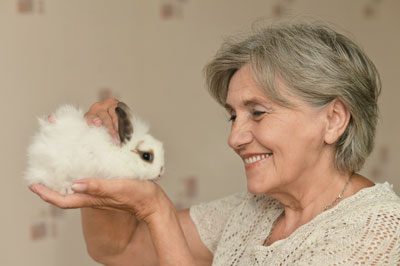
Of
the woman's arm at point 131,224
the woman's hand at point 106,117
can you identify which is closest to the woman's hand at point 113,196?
the woman's arm at point 131,224

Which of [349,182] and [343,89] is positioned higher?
[343,89]

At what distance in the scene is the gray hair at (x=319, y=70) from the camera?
1105mm

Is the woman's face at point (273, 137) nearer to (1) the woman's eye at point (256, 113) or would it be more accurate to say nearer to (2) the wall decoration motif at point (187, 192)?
(1) the woman's eye at point (256, 113)

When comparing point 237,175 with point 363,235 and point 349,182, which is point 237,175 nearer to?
point 349,182

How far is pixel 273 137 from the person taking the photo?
112 cm

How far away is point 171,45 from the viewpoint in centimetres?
195

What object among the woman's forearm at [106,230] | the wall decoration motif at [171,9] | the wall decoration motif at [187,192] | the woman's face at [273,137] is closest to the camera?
the woman's face at [273,137]

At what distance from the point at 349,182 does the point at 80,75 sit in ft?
3.14

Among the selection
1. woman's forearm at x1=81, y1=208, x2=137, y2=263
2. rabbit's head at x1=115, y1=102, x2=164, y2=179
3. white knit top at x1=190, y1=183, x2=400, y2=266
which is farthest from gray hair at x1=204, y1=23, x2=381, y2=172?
woman's forearm at x1=81, y1=208, x2=137, y2=263

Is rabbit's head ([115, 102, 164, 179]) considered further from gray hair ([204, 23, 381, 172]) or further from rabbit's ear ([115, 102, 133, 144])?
gray hair ([204, 23, 381, 172])

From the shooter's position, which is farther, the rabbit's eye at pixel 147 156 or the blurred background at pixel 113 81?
the blurred background at pixel 113 81

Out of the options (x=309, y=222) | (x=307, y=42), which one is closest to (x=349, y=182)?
(x=309, y=222)

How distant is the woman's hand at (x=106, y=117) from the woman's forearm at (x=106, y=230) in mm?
268

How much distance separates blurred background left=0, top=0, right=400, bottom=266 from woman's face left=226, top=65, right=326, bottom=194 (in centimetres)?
30
